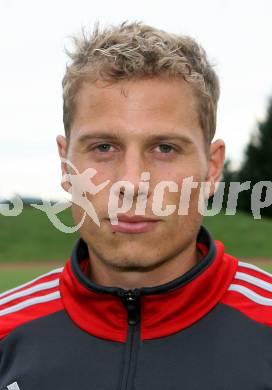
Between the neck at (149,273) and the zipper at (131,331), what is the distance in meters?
0.12

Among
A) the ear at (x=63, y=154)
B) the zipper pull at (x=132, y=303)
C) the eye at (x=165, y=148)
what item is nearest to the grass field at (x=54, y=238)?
the ear at (x=63, y=154)

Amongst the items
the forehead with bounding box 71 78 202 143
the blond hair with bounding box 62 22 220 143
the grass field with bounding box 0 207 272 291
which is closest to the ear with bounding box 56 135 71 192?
the blond hair with bounding box 62 22 220 143

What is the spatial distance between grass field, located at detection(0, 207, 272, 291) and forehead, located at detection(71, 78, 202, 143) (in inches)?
739

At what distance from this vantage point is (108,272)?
114 inches

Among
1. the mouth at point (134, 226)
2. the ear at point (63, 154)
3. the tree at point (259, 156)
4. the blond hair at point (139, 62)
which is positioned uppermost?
the blond hair at point (139, 62)

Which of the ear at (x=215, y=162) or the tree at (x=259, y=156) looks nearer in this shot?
the ear at (x=215, y=162)

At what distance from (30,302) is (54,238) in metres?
22.7

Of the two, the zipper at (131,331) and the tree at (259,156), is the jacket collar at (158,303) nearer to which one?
the zipper at (131,331)

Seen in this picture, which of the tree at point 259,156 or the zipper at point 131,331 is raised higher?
the zipper at point 131,331

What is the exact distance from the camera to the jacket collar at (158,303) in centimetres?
271

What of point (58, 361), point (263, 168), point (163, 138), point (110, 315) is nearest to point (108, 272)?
point (110, 315)

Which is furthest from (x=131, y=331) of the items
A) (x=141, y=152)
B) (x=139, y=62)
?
(x=139, y=62)

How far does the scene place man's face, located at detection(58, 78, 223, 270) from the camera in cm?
260

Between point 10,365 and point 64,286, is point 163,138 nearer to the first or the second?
point 64,286
